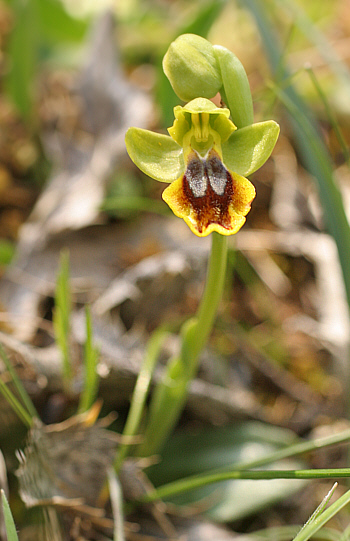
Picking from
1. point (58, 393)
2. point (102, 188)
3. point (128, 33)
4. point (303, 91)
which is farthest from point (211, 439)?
point (128, 33)

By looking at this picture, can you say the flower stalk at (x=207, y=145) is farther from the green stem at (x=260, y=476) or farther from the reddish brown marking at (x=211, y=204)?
the green stem at (x=260, y=476)

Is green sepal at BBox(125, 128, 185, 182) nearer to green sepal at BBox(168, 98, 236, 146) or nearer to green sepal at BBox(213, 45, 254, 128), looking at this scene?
green sepal at BBox(168, 98, 236, 146)

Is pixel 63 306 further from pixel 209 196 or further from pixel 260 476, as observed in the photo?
pixel 260 476

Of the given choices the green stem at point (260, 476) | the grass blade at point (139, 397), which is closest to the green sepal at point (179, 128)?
the grass blade at point (139, 397)

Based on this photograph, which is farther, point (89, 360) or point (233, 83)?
point (89, 360)

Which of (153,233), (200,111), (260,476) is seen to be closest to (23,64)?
(153,233)

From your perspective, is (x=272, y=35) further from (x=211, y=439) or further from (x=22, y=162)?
(x=211, y=439)
